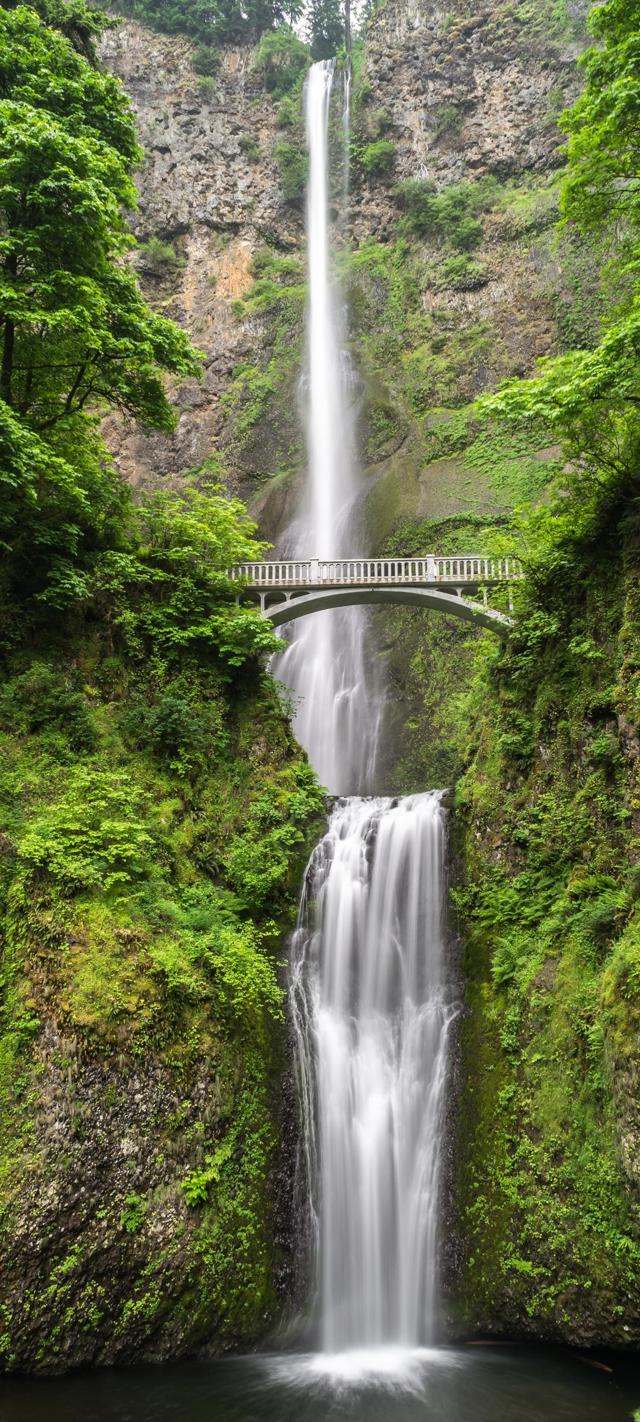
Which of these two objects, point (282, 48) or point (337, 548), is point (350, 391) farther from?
point (282, 48)

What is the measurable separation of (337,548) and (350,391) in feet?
24.7

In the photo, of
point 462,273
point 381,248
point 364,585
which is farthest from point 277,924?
point 381,248

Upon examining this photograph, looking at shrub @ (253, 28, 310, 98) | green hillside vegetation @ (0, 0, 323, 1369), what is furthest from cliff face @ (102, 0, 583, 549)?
green hillside vegetation @ (0, 0, 323, 1369)

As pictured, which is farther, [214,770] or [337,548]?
[337,548]

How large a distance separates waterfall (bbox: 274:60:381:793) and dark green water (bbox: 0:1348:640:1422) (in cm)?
1409

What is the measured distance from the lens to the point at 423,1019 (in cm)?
955

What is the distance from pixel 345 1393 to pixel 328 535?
69.7ft

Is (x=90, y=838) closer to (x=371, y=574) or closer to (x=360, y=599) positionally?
(x=360, y=599)

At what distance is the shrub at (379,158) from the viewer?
31.4 meters

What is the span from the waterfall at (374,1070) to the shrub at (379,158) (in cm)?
3094

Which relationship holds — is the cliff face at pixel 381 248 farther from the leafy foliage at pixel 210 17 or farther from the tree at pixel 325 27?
the tree at pixel 325 27

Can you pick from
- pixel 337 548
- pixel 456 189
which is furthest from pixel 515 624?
pixel 456 189

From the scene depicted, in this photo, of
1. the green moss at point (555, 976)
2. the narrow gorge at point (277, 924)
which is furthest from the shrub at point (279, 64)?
the green moss at point (555, 976)

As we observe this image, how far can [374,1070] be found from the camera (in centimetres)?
929
